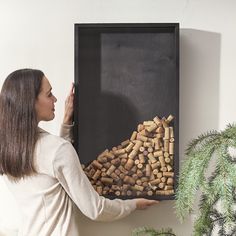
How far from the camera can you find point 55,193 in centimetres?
196

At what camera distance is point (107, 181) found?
89.4 inches

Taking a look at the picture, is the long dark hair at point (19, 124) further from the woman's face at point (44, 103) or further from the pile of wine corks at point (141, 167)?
the pile of wine corks at point (141, 167)

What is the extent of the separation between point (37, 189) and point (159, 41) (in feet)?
3.17

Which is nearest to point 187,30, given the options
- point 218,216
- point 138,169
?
point 138,169

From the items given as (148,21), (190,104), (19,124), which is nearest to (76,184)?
(19,124)

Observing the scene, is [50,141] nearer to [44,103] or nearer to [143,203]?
[44,103]

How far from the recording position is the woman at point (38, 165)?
6.20ft

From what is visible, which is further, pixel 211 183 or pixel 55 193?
pixel 55 193

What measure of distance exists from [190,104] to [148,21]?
0.48 meters

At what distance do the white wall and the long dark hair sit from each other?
17.4 inches

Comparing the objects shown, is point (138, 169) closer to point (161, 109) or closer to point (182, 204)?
point (161, 109)

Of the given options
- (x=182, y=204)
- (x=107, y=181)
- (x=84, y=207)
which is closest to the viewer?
(x=182, y=204)

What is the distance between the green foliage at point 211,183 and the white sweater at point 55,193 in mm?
452

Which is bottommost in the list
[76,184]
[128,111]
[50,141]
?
[76,184]
